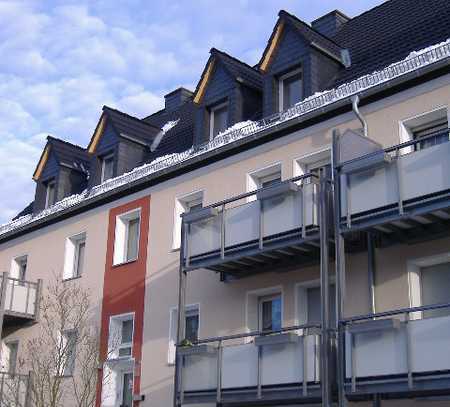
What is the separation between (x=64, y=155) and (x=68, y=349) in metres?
6.91

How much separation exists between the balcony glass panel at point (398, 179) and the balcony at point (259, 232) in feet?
3.11

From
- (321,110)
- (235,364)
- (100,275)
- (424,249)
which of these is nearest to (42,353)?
(100,275)

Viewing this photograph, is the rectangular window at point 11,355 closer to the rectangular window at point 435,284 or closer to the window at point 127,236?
the window at point 127,236

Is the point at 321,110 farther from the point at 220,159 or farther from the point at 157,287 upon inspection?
the point at 157,287

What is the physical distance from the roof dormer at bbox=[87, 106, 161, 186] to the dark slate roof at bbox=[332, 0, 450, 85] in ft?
20.2

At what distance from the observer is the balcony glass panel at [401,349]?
40.0 feet

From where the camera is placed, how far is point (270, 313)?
17406 millimetres

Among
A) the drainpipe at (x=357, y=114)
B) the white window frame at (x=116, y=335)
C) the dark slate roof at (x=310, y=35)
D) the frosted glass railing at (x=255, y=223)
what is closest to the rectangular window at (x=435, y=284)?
the frosted glass railing at (x=255, y=223)

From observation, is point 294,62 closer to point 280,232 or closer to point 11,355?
point 280,232

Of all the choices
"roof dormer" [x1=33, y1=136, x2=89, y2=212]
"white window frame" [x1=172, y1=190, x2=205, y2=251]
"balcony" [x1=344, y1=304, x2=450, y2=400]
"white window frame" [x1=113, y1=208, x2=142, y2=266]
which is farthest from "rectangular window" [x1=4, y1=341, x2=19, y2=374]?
"balcony" [x1=344, y1=304, x2=450, y2=400]

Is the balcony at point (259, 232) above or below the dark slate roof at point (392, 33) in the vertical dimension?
below

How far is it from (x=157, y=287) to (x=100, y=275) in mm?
2534

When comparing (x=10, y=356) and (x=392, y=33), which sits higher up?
(x=392, y=33)

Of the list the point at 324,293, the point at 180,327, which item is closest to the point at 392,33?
the point at 324,293
